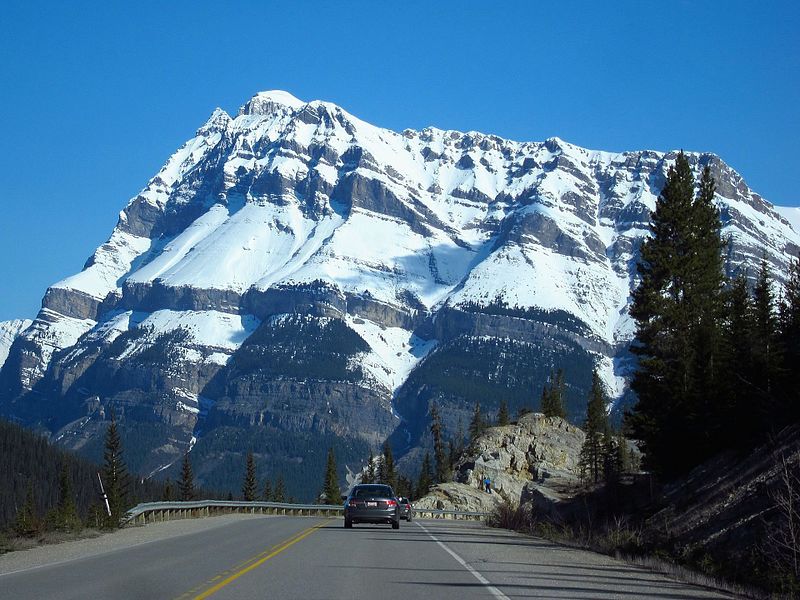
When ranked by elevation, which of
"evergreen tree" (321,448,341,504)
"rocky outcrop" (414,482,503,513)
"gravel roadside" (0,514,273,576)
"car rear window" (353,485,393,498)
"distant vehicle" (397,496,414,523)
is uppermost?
"evergreen tree" (321,448,341,504)

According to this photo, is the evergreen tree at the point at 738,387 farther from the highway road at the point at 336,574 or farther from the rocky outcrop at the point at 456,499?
the rocky outcrop at the point at 456,499

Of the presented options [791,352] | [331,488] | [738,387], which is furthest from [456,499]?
[738,387]

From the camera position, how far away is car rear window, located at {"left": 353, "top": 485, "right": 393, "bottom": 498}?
37.2m

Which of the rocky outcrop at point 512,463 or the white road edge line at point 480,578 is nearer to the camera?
the white road edge line at point 480,578

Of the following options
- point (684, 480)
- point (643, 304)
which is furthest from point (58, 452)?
point (684, 480)

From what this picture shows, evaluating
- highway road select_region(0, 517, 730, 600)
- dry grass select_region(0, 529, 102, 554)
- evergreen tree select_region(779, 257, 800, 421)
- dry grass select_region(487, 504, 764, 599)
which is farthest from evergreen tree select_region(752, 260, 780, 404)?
dry grass select_region(0, 529, 102, 554)

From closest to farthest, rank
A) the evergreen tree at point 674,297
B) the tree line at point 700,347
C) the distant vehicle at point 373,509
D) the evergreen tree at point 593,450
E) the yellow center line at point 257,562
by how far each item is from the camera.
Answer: the yellow center line at point 257,562 < the tree line at point 700,347 < the distant vehicle at point 373,509 < the evergreen tree at point 674,297 < the evergreen tree at point 593,450

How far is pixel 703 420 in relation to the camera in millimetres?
36219

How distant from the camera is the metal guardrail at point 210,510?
39.3 m

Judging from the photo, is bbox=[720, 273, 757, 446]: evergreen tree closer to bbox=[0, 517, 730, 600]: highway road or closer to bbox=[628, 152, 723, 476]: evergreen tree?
bbox=[628, 152, 723, 476]: evergreen tree

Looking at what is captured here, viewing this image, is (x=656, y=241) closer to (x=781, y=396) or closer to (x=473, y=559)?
(x=781, y=396)

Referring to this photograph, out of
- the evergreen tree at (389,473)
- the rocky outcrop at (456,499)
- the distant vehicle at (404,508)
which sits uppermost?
the evergreen tree at (389,473)

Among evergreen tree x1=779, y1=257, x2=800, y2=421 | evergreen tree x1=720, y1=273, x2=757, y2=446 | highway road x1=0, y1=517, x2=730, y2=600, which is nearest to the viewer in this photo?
highway road x1=0, y1=517, x2=730, y2=600

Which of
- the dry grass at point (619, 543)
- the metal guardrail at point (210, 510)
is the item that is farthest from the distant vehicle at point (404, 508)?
the metal guardrail at point (210, 510)
